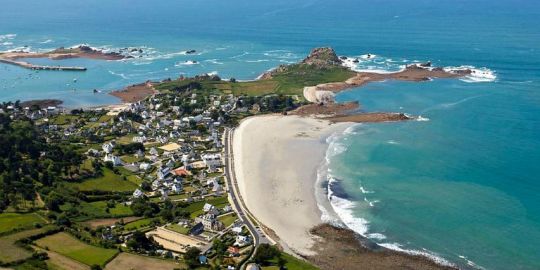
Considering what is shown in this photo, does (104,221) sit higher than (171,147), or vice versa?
(171,147)

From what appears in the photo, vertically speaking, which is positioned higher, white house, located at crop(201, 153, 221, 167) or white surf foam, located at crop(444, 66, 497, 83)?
white surf foam, located at crop(444, 66, 497, 83)

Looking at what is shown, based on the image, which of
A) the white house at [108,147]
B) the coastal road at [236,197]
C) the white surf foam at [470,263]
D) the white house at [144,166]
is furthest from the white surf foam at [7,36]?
the white surf foam at [470,263]

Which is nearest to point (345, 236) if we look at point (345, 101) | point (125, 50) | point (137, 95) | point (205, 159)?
point (205, 159)

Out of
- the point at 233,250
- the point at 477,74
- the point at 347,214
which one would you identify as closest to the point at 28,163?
the point at 233,250

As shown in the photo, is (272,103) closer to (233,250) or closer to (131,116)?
(131,116)

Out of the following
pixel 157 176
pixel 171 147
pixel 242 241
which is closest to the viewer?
pixel 242 241

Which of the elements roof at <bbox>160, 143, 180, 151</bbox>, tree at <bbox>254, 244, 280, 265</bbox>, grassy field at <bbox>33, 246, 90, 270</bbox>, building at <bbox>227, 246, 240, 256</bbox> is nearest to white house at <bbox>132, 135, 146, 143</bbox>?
roof at <bbox>160, 143, 180, 151</bbox>

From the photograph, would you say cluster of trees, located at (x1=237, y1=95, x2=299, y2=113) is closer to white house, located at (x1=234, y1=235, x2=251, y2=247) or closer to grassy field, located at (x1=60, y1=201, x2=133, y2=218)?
grassy field, located at (x1=60, y1=201, x2=133, y2=218)
